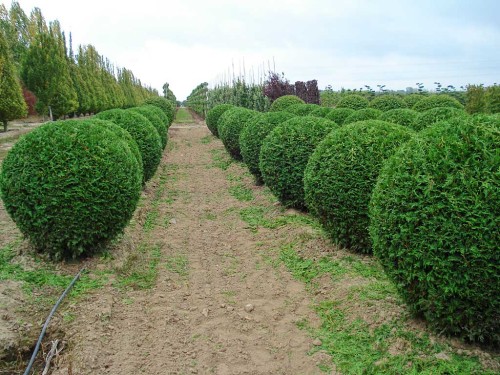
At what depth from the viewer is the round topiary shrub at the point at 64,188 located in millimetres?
5641

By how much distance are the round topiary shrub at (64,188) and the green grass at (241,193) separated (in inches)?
172

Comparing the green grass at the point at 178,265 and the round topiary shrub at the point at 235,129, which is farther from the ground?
the round topiary shrub at the point at 235,129

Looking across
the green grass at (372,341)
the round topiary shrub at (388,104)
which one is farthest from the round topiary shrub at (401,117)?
the round topiary shrub at (388,104)

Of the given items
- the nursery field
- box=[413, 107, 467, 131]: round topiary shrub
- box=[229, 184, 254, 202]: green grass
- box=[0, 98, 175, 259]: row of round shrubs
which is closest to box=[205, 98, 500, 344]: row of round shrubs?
the nursery field

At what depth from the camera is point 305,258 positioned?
20.6 feet

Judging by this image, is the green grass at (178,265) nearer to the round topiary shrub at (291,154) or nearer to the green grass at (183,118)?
the round topiary shrub at (291,154)

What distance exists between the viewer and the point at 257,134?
425 inches

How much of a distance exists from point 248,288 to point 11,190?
3.15 meters

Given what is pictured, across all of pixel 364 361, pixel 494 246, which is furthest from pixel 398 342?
pixel 494 246

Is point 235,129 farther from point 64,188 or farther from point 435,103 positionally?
point 64,188

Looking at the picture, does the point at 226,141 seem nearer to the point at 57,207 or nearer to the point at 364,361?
the point at 57,207

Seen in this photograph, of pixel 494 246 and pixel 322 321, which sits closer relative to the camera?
pixel 494 246

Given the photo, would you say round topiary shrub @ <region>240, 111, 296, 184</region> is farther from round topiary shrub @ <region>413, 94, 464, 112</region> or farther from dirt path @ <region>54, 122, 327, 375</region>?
round topiary shrub @ <region>413, 94, 464, 112</region>

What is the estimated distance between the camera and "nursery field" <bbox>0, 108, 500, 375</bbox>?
3912mm
